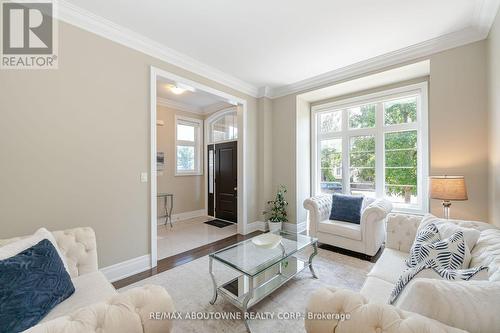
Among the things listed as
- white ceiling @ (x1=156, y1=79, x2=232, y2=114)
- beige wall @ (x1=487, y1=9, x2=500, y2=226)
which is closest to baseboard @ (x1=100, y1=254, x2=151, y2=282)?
white ceiling @ (x1=156, y1=79, x2=232, y2=114)

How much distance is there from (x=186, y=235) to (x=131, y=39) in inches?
131

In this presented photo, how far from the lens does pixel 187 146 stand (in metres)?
5.57

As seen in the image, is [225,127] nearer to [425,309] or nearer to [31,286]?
[31,286]

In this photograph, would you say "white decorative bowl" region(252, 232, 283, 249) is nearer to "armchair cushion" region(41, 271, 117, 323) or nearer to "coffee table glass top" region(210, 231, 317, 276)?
"coffee table glass top" region(210, 231, 317, 276)

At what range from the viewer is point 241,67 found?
3490 mm

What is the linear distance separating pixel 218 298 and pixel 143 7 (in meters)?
3.14

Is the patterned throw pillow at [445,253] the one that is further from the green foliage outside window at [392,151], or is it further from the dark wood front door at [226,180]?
the dark wood front door at [226,180]

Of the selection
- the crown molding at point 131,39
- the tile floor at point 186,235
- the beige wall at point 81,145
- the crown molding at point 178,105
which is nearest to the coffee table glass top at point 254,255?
the beige wall at point 81,145

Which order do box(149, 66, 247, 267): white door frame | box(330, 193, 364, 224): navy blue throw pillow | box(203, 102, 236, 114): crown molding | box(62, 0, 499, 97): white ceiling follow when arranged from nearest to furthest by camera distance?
1. box(62, 0, 499, 97): white ceiling
2. box(149, 66, 247, 267): white door frame
3. box(330, 193, 364, 224): navy blue throw pillow
4. box(203, 102, 236, 114): crown molding

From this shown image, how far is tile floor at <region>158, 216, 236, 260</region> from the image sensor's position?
11.2 feet

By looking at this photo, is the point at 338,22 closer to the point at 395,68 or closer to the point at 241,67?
the point at 395,68

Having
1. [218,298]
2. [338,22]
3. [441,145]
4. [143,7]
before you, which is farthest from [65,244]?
[441,145]

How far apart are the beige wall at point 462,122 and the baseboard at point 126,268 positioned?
154 inches

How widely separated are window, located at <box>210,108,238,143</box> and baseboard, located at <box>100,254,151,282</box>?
316 cm
